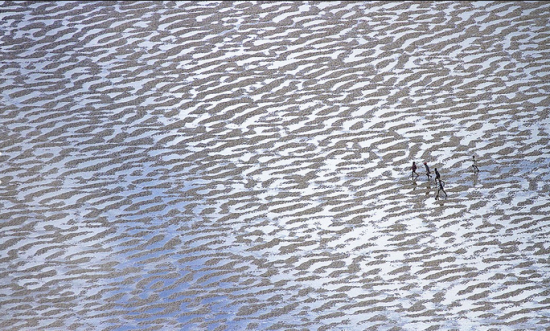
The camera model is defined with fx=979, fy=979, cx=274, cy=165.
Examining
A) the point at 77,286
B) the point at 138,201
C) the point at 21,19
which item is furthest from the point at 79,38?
the point at 77,286

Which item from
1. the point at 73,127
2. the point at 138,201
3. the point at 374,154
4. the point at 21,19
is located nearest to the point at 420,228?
the point at 374,154

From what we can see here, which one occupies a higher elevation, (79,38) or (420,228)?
(79,38)

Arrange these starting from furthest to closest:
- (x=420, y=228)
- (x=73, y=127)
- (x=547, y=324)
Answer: (x=73, y=127), (x=420, y=228), (x=547, y=324)

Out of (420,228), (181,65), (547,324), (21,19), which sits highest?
(21,19)

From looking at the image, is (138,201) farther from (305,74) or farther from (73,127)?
(305,74)

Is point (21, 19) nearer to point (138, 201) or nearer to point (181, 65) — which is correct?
point (181, 65)

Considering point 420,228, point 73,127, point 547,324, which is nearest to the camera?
point 547,324

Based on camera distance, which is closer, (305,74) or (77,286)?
(77,286)
